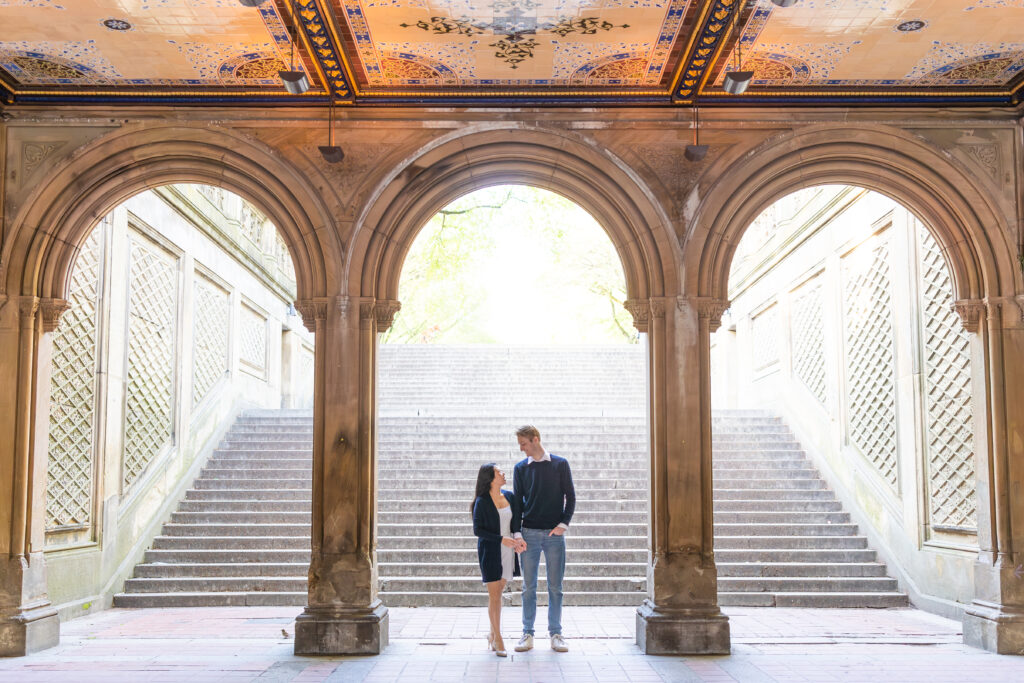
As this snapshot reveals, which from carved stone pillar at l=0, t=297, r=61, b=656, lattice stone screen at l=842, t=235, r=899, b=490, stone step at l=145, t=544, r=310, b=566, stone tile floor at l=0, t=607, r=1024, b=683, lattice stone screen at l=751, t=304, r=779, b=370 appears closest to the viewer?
stone tile floor at l=0, t=607, r=1024, b=683

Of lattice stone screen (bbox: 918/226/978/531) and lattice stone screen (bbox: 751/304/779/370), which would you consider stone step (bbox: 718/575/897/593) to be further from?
lattice stone screen (bbox: 751/304/779/370)

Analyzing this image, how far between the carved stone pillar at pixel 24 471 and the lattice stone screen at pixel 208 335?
4975 mm

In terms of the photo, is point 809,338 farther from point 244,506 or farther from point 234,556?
point 234,556

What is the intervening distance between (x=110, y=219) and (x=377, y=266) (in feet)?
12.3

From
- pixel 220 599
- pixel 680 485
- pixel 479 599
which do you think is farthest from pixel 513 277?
pixel 680 485

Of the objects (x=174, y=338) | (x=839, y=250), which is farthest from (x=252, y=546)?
(x=839, y=250)

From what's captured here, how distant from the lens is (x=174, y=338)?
1224 centimetres

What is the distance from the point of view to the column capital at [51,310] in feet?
26.3

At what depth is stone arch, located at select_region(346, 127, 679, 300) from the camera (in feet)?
26.1

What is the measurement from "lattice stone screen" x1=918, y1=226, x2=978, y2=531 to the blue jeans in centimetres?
406

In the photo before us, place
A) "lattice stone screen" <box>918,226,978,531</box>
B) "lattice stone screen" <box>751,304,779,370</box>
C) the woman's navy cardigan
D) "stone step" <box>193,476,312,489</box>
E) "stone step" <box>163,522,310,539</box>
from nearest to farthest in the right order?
the woman's navy cardigan < "lattice stone screen" <box>918,226,978,531</box> < "stone step" <box>163,522,310,539</box> < "stone step" <box>193,476,312,489</box> < "lattice stone screen" <box>751,304,779,370</box>

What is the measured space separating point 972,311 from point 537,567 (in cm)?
407

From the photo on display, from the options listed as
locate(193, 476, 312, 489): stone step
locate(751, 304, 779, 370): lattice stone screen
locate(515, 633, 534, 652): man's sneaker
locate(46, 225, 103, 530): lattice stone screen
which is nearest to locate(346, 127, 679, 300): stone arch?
locate(515, 633, 534, 652): man's sneaker

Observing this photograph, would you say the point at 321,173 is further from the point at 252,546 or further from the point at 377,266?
the point at 252,546
